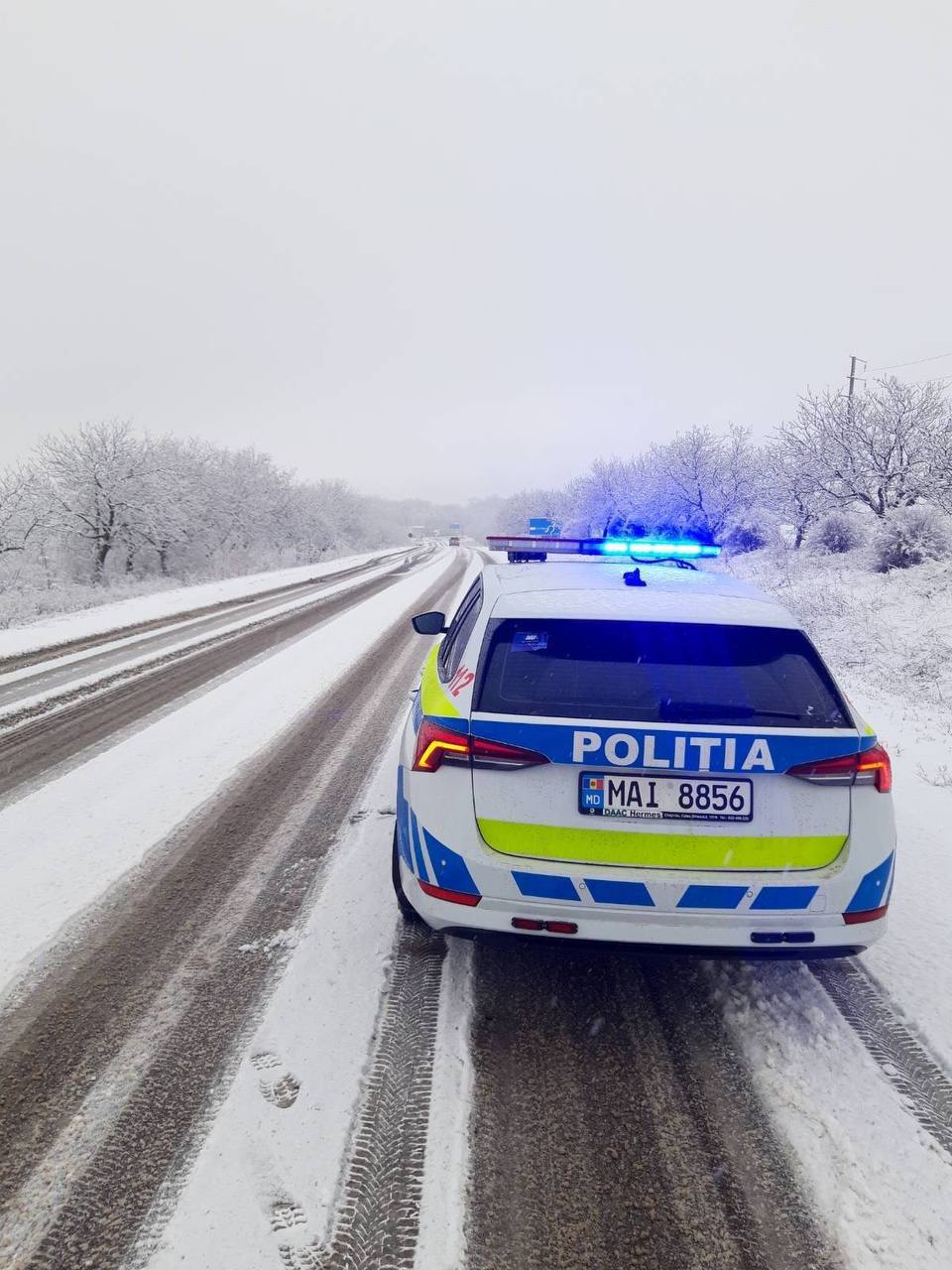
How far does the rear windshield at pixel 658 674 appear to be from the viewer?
7.82ft

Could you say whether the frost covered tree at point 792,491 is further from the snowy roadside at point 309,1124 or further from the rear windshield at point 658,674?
the snowy roadside at point 309,1124

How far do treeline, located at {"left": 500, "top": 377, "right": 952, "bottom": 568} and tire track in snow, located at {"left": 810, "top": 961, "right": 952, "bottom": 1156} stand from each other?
261cm

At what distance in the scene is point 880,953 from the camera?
305 centimetres

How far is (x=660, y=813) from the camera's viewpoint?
230 centimetres

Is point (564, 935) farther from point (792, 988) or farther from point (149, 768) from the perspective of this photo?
point (149, 768)

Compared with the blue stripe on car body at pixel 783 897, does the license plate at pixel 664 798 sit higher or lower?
higher

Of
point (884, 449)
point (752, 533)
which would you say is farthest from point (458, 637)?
point (752, 533)

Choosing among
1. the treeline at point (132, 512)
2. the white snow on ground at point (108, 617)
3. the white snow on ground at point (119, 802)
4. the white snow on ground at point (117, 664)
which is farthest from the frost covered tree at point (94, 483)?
the white snow on ground at point (119, 802)

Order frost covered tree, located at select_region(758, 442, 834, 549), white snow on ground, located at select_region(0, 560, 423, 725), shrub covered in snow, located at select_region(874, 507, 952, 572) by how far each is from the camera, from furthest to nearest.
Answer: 1. frost covered tree, located at select_region(758, 442, 834, 549)
2. shrub covered in snow, located at select_region(874, 507, 952, 572)
3. white snow on ground, located at select_region(0, 560, 423, 725)

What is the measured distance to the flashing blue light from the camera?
4.12 metres

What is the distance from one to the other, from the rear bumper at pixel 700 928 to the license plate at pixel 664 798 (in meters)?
0.33

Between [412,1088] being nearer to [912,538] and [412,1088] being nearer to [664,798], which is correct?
[664,798]

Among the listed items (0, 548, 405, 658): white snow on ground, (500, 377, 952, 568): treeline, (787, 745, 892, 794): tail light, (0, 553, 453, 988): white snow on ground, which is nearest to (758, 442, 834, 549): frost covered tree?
(500, 377, 952, 568): treeline

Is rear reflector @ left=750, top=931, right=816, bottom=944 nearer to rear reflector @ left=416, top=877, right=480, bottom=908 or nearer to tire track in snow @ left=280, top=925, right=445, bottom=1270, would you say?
rear reflector @ left=416, top=877, right=480, bottom=908
